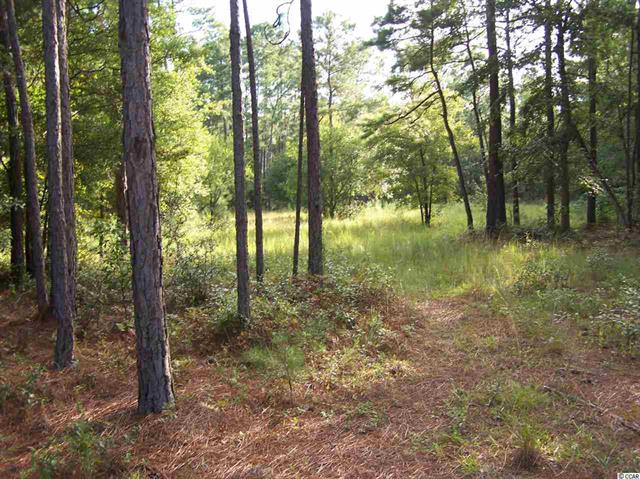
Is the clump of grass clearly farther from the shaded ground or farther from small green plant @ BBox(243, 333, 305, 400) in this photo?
small green plant @ BBox(243, 333, 305, 400)

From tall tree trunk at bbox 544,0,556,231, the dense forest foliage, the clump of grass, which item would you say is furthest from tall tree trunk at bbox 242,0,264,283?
tall tree trunk at bbox 544,0,556,231

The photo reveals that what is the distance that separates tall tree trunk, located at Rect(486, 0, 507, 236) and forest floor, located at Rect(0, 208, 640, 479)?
6.60 meters

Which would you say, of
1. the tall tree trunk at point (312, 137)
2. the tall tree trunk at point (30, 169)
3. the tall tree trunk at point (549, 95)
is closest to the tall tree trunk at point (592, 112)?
the tall tree trunk at point (549, 95)

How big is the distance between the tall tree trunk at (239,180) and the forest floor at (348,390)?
48cm

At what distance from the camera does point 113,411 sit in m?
4.22

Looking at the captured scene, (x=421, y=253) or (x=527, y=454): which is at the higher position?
(x=421, y=253)

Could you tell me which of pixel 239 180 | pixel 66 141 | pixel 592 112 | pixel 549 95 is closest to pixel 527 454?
pixel 239 180

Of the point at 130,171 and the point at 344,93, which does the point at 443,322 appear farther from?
the point at 344,93

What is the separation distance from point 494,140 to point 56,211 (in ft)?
41.6

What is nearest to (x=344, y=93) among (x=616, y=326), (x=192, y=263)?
(x=192, y=263)

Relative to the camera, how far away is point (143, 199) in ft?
12.5

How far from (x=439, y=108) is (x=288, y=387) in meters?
16.2

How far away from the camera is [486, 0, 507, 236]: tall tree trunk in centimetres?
1348

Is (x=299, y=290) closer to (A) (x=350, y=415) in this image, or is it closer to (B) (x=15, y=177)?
(A) (x=350, y=415)
